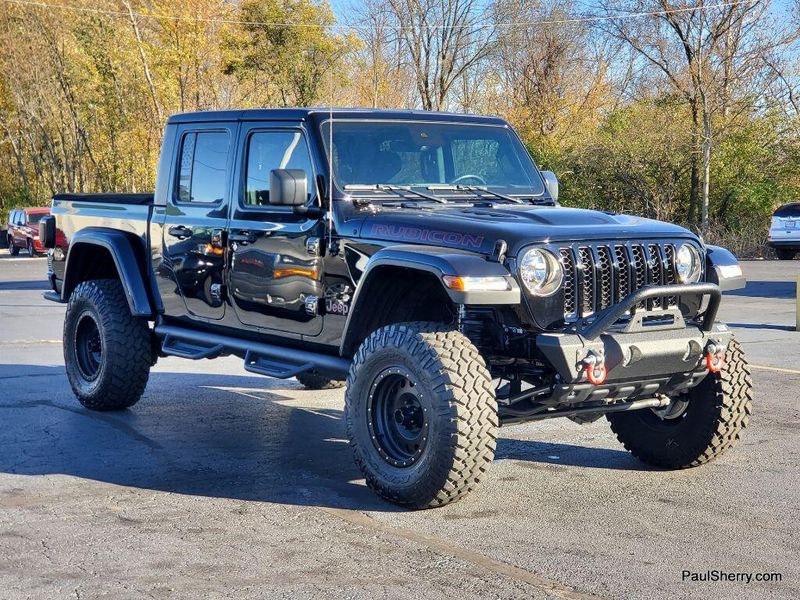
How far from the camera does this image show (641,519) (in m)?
5.52

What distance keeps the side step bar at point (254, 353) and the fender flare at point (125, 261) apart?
0.70 feet

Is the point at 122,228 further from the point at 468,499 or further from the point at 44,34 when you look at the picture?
the point at 44,34

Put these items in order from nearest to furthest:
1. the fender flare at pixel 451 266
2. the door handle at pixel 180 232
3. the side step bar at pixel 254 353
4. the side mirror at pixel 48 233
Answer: the fender flare at pixel 451 266 → the side step bar at pixel 254 353 → the door handle at pixel 180 232 → the side mirror at pixel 48 233

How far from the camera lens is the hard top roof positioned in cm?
689

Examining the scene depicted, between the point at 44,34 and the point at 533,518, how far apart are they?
43.8m

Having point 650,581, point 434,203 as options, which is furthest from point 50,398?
point 650,581

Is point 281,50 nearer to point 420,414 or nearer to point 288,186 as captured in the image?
point 288,186

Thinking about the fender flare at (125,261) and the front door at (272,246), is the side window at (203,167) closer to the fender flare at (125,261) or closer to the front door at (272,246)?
the front door at (272,246)

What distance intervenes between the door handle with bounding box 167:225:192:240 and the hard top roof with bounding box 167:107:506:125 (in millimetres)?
740

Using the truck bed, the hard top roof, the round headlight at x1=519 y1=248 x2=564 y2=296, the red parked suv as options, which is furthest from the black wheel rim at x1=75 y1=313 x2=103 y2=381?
the red parked suv

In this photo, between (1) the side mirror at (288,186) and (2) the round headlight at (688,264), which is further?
(1) the side mirror at (288,186)

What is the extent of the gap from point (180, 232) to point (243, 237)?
0.80 meters

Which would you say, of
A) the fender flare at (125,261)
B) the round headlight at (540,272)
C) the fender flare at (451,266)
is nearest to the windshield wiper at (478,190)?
the fender flare at (451,266)

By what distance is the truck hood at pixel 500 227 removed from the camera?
224 inches
